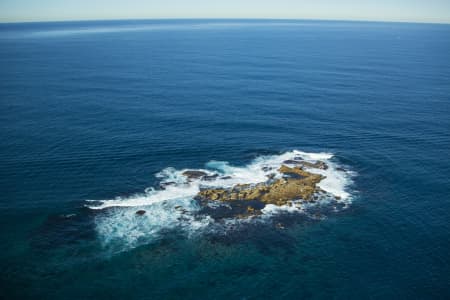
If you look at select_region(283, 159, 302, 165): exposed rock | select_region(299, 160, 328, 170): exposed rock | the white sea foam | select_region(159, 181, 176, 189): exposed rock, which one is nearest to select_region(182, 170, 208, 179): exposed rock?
the white sea foam

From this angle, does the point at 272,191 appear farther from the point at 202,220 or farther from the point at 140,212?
the point at 140,212

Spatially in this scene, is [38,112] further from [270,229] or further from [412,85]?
[412,85]

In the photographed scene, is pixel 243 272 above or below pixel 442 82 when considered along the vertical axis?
below

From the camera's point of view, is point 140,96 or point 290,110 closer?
point 290,110

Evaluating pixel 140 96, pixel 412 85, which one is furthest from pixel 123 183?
pixel 412 85

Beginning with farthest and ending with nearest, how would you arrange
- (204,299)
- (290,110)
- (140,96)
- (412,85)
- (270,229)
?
(412,85), (140,96), (290,110), (270,229), (204,299)

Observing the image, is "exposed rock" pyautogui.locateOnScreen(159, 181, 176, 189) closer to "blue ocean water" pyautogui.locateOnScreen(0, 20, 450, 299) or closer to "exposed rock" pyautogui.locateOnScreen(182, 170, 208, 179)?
"blue ocean water" pyautogui.locateOnScreen(0, 20, 450, 299)


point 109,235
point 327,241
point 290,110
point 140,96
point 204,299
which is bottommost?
point 204,299
